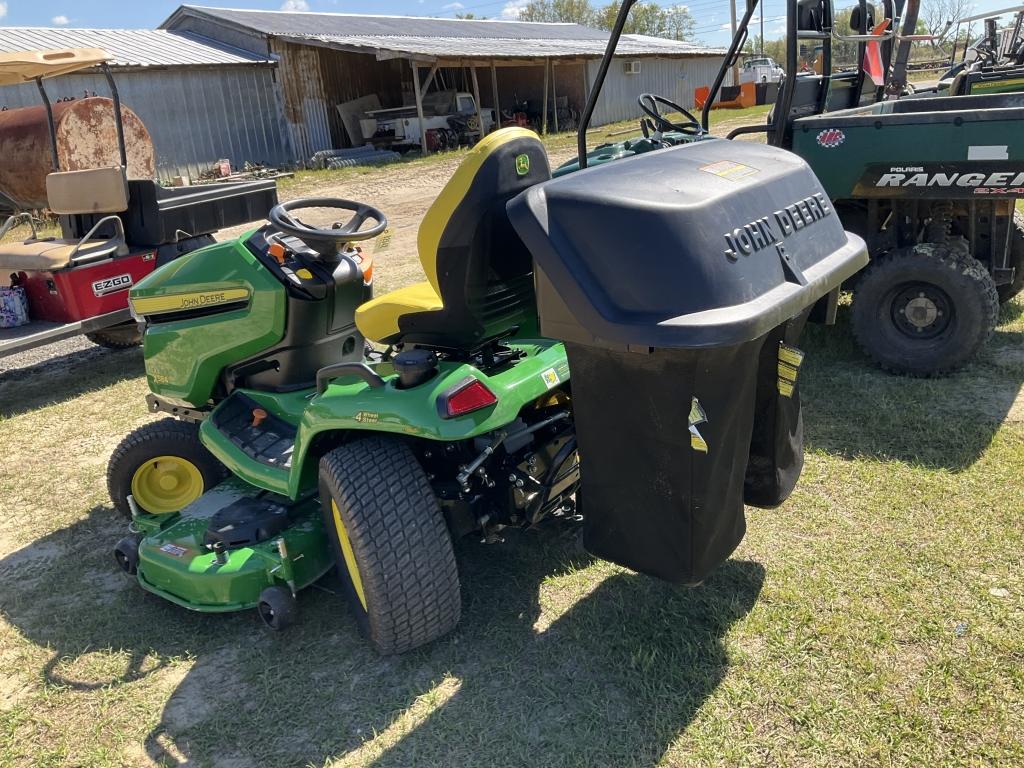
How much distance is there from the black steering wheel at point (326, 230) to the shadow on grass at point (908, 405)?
2232mm

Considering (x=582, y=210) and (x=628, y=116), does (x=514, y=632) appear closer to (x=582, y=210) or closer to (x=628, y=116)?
(x=582, y=210)

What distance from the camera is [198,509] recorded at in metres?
3.18

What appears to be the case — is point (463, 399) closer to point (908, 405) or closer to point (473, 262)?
point (473, 262)

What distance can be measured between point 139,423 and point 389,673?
3.05 m

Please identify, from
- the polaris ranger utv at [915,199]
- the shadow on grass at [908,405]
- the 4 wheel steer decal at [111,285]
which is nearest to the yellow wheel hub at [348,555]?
the shadow on grass at [908,405]

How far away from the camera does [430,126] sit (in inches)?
826

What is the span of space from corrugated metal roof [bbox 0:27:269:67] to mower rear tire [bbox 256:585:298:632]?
14893 millimetres

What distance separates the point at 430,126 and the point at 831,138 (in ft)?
57.8

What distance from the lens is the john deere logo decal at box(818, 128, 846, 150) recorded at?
450 cm

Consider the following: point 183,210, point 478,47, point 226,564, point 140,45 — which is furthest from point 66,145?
point 478,47

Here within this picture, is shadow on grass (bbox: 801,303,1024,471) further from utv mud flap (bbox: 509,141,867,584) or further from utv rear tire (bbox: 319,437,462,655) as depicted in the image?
utv rear tire (bbox: 319,437,462,655)

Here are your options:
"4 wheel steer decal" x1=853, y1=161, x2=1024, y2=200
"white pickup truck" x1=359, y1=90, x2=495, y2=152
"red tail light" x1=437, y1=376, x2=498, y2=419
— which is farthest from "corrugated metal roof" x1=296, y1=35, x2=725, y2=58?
"red tail light" x1=437, y1=376, x2=498, y2=419

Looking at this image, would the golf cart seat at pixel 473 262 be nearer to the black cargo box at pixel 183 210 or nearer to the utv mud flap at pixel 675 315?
the utv mud flap at pixel 675 315

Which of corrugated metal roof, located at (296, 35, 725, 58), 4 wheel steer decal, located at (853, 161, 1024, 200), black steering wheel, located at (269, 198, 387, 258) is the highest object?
corrugated metal roof, located at (296, 35, 725, 58)
